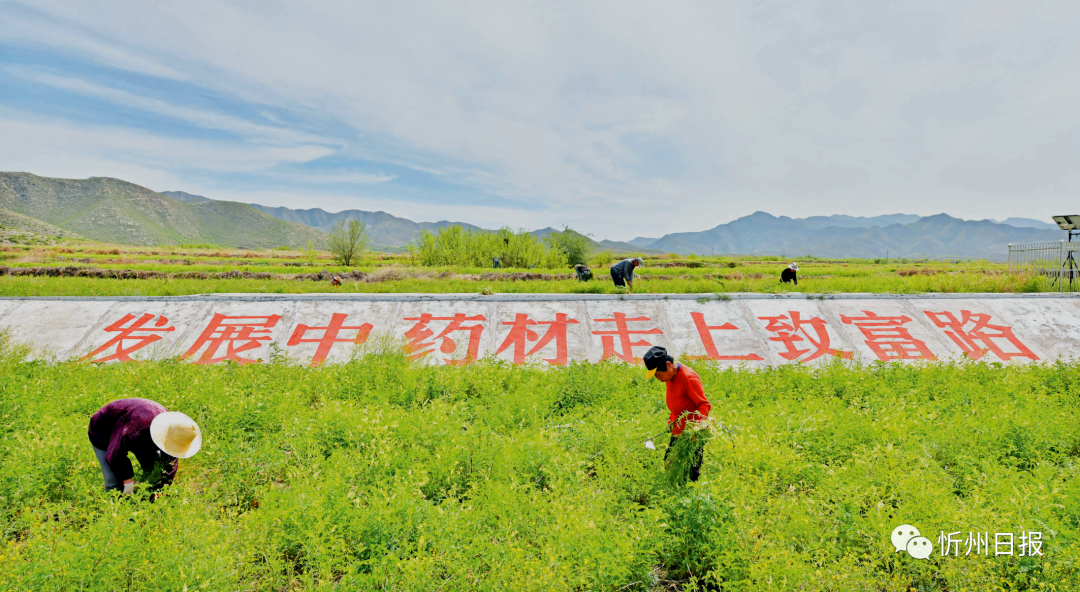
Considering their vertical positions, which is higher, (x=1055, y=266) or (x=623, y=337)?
(x=1055, y=266)

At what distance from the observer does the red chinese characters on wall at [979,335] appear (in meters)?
9.82

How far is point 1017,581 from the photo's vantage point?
11.7 feet

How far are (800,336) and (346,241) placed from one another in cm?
2243

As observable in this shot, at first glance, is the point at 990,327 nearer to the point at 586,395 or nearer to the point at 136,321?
the point at 586,395

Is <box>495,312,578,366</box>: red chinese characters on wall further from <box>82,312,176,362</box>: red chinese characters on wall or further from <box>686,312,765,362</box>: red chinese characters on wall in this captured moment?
<box>82,312,176,362</box>: red chinese characters on wall

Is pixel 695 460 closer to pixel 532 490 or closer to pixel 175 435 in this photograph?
pixel 532 490

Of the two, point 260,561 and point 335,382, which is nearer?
point 260,561

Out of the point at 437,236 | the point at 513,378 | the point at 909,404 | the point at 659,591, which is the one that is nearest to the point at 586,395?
the point at 513,378

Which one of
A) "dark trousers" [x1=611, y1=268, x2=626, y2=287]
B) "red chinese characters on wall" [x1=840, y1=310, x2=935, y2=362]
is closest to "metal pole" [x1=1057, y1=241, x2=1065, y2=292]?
"red chinese characters on wall" [x1=840, y1=310, x2=935, y2=362]

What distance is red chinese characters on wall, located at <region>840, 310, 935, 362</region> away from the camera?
966 cm

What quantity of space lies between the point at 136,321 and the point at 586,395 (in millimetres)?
9700

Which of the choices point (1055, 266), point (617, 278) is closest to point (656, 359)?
point (617, 278)

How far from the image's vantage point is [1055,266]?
1381cm

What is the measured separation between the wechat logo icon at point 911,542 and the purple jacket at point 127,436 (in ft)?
19.2
